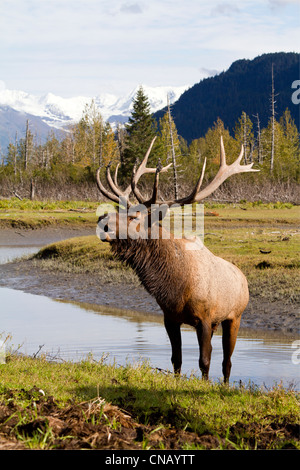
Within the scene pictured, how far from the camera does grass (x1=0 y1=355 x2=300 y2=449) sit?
179 inches

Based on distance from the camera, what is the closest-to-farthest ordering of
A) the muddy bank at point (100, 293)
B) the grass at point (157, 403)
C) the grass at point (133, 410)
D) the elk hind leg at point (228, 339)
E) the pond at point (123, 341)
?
the grass at point (133, 410), the grass at point (157, 403), the elk hind leg at point (228, 339), the pond at point (123, 341), the muddy bank at point (100, 293)

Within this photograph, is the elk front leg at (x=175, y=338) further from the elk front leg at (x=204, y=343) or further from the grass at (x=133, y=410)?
the grass at (x=133, y=410)

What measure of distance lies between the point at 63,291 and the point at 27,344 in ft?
21.5

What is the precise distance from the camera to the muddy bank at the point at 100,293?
43.7 feet

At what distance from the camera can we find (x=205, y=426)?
5.14 metres

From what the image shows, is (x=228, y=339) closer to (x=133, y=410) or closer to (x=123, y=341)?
(x=133, y=410)

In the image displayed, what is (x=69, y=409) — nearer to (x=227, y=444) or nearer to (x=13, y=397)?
(x=13, y=397)

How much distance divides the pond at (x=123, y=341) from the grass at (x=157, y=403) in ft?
5.44

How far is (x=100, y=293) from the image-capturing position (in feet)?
55.7

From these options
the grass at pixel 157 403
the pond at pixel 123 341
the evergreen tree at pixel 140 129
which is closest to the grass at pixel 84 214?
the pond at pixel 123 341

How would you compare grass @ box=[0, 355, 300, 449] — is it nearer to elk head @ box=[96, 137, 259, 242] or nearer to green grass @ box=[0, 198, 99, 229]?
elk head @ box=[96, 137, 259, 242]

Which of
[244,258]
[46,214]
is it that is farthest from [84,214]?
[244,258]

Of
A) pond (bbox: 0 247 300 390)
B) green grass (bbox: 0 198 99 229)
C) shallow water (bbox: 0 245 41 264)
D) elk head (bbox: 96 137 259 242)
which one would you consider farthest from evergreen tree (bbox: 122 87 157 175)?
elk head (bbox: 96 137 259 242)
